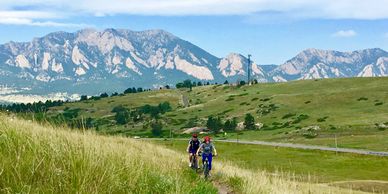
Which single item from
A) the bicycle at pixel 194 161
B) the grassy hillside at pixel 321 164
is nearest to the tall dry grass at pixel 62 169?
the bicycle at pixel 194 161

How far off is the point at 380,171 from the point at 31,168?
6914cm

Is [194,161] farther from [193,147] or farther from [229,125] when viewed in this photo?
[229,125]

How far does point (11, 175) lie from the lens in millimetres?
8000

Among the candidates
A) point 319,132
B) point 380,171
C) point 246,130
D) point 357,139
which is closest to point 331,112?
point 246,130

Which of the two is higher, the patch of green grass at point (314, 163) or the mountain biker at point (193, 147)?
the mountain biker at point (193, 147)

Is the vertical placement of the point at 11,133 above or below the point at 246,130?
above

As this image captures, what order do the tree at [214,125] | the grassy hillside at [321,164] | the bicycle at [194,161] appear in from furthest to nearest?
1. the tree at [214,125]
2. the grassy hillside at [321,164]
3. the bicycle at [194,161]

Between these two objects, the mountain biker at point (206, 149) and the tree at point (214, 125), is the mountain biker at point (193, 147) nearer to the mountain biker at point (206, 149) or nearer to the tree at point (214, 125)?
the mountain biker at point (206, 149)

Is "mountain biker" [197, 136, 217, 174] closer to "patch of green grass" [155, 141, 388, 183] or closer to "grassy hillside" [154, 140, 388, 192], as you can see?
"grassy hillside" [154, 140, 388, 192]

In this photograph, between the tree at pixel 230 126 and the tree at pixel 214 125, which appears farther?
the tree at pixel 214 125

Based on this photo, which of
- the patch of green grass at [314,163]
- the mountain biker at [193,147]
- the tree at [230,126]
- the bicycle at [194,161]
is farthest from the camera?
the tree at [230,126]

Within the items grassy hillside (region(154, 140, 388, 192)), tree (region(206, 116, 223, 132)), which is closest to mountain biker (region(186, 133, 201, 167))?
→ grassy hillside (region(154, 140, 388, 192))

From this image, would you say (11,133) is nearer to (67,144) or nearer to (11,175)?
(67,144)

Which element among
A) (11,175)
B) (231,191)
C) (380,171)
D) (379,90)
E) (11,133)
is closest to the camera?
(11,175)
